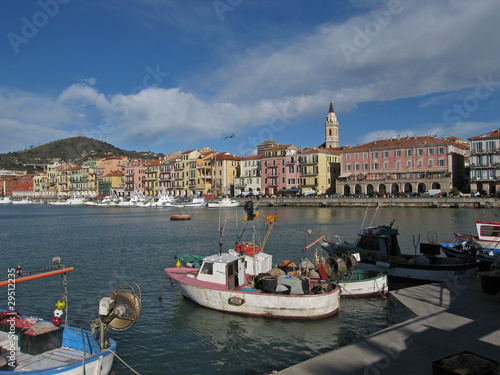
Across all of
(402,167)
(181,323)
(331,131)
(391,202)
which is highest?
(331,131)

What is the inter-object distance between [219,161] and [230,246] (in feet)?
267

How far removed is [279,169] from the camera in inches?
3959

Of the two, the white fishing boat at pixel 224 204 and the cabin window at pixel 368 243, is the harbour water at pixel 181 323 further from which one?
the white fishing boat at pixel 224 204

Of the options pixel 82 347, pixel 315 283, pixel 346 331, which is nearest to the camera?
pixel 82 347

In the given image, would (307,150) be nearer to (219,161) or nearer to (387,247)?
(219,161)

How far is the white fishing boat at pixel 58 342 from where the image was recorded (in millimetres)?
9086

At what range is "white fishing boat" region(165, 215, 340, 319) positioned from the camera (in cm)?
1423

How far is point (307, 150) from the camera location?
9512 cm

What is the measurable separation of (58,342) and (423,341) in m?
8.81

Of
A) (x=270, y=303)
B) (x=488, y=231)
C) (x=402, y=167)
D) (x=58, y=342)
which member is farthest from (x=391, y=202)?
(x=58, y=342)

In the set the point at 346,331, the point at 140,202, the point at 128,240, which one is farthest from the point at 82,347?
the point at 140,202

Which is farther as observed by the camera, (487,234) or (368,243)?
(487,234)

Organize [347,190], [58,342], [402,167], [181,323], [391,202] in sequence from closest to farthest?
[58,342] < [181,323] < [391,202] < [402,167] < [347,190]

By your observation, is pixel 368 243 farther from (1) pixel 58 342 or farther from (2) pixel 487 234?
(1) pixel 58 342
